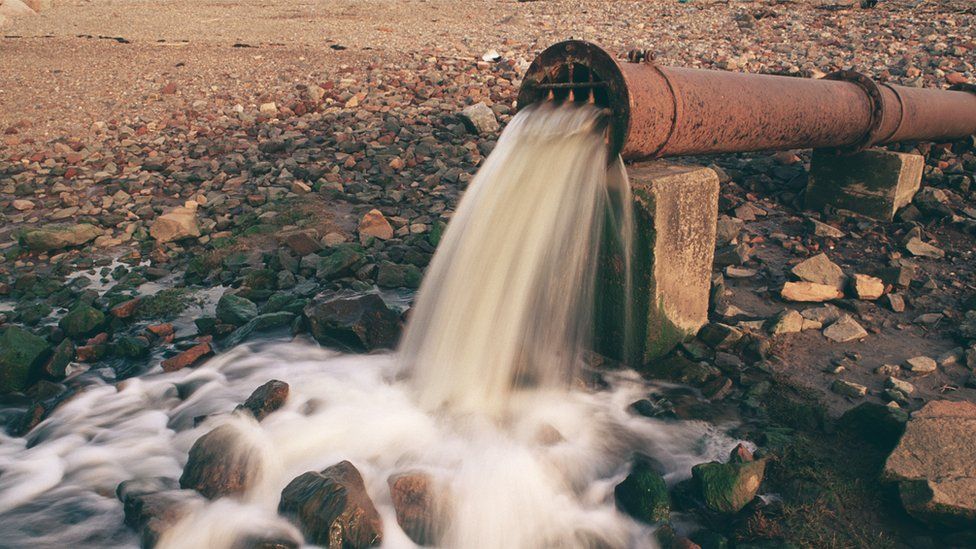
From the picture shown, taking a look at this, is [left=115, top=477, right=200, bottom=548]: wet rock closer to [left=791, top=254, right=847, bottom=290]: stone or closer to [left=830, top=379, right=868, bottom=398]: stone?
[left=830, top=379, right=868, bottom=398]: stone

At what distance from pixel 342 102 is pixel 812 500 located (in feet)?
27.5

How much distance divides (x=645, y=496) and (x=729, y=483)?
1.29ft

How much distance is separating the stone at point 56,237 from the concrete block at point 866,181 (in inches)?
284

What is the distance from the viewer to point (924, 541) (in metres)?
2.78

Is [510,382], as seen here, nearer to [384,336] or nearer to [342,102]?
[384,336]

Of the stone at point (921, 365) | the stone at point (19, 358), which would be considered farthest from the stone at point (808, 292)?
the stone at point (19, 358)

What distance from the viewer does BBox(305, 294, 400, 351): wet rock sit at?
15.4 ft

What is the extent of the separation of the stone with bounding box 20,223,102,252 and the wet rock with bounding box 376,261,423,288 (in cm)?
316

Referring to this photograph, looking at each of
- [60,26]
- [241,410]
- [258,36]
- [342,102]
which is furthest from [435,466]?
[60,26]

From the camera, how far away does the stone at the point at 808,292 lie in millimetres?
4988

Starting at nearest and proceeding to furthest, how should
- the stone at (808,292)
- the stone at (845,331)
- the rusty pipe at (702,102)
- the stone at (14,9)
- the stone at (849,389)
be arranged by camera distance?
the rusty pipe at (702,102)
the stone at (849,389)
the stone at (845,331)
the stone at (808,292)
the stone at (14,9)

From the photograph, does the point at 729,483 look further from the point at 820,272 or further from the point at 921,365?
the point at 820,272

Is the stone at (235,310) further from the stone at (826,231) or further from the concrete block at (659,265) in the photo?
the stone at (826,231)

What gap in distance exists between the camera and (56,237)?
6301mm
